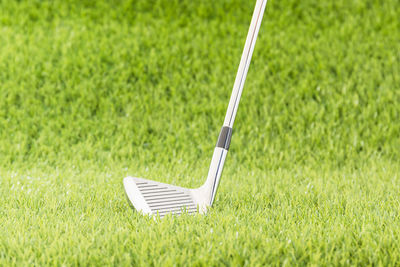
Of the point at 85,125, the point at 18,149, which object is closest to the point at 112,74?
the point at 85,125

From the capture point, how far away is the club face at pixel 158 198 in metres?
3.40

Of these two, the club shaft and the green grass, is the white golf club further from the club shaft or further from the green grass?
the green grass

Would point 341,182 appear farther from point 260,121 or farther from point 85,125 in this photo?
point 85,125

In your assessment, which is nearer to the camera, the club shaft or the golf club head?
the golf club head

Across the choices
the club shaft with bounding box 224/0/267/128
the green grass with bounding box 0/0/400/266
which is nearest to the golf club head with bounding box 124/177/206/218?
the green grass with bounding box 0/0/400/266

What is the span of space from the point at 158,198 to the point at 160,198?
0.02m

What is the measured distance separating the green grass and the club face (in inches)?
3.9

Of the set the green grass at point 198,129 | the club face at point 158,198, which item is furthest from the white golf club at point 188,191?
the green grass at point 198,129

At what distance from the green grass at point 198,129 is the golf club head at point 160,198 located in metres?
0.10

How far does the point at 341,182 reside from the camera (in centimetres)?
459

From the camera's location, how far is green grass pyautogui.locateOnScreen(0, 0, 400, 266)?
9.70 feet

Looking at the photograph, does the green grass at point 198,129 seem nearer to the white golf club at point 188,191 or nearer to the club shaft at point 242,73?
the white golf club at point 188,191

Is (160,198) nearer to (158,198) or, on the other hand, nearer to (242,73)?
(158,198)

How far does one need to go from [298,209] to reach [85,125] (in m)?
3.10
